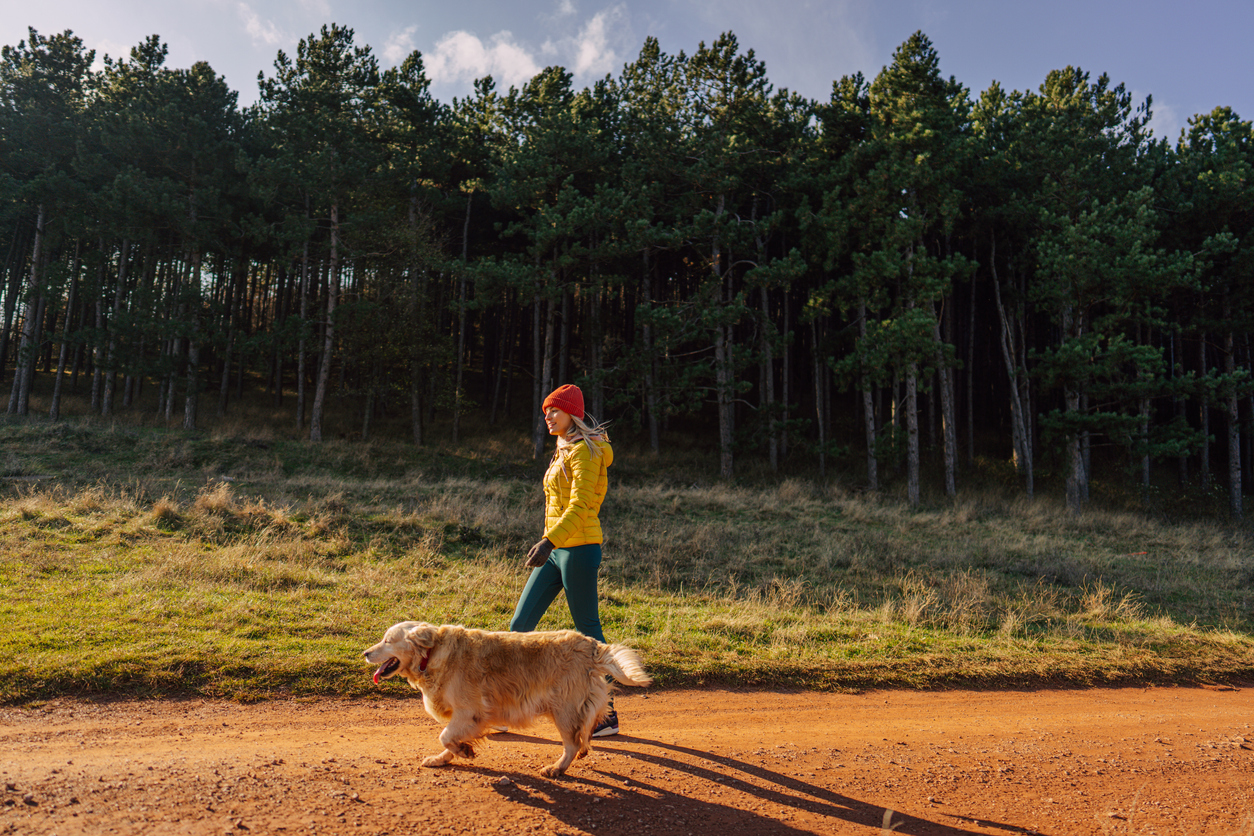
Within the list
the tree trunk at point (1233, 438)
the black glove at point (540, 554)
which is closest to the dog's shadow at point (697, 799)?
the black glove at point (540, 554)

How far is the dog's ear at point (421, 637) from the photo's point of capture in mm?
4027

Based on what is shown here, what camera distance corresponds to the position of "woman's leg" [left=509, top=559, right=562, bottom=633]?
16.0 ft

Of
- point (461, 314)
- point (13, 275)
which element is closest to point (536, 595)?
point (461, 314)

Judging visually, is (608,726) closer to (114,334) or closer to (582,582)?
(582,582)

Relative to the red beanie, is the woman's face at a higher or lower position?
lower

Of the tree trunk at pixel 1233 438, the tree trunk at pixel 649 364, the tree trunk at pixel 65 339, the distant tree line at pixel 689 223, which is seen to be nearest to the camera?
the distant tree line at pixel 689 223

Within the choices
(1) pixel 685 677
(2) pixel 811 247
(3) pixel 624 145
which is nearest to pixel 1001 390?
(2) pixel 811 247

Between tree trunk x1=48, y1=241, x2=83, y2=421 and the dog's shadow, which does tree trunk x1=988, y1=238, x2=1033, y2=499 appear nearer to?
the dog's shadow

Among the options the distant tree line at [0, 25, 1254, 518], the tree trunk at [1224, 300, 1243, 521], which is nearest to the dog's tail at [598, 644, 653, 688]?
the distant tree line at [0, 25, 1254, 518]

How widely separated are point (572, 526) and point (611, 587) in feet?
16.9

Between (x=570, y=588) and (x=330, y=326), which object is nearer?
(x=570, y=588)

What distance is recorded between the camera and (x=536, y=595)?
194 inches

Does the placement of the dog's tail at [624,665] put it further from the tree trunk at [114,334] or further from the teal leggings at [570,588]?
the tree trunk at [114,334]

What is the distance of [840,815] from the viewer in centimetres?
394
